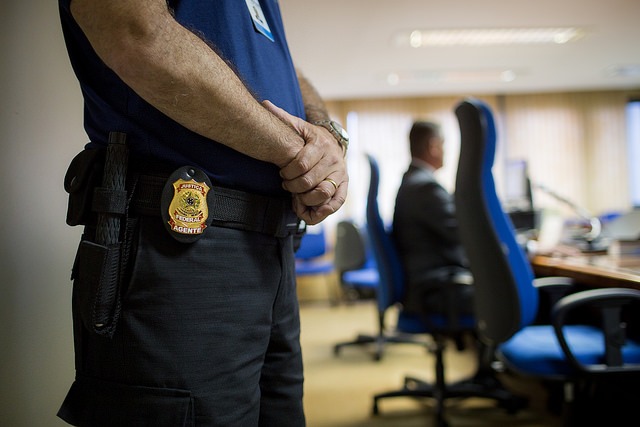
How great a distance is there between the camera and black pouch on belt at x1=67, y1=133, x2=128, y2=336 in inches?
23.0

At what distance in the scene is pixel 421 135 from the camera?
2.87m

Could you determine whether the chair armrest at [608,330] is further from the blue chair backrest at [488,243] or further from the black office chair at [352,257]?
the black office chair at [352,257]

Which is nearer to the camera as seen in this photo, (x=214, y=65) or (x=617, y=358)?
(x=214, y=65)

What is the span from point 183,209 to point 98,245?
0.34 feet

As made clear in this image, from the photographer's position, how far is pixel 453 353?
346 cm

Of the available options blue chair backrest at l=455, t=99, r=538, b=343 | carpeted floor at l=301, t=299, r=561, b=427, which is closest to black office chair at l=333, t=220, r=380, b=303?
carpeted floor at l=301, t=299, r=561, b=427

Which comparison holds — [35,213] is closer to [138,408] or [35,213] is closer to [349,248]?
[138,408]

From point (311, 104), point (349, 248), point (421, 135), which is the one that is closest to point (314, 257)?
point (349, 248)

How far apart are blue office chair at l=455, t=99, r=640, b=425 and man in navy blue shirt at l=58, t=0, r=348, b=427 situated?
0.97 meters

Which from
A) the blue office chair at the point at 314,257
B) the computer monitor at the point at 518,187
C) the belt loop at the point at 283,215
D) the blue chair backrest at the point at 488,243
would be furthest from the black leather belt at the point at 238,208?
the blue office chair at the point at 314,257

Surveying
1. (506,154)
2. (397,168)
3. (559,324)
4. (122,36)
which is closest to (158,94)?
(122,36)

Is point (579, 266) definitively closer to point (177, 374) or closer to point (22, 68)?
point (177, 374)

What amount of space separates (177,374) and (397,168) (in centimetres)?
632

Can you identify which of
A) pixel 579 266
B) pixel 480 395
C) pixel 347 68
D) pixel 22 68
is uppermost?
pixel 347 68
